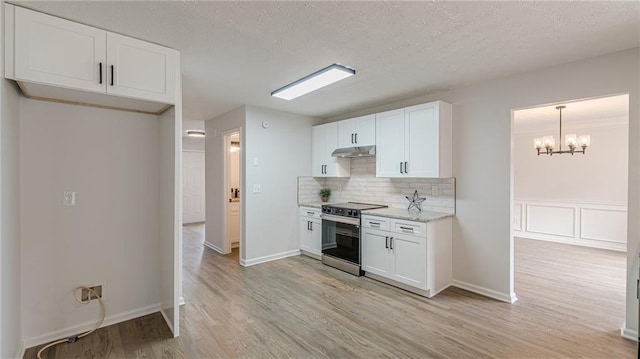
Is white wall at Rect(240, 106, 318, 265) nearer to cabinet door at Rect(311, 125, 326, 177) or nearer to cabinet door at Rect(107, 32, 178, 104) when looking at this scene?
cabinet door at Rect(311, 125, 326, 177)

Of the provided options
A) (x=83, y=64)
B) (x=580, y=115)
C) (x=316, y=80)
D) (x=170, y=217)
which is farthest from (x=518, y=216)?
(x=83, y=64)

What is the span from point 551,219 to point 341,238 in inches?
194

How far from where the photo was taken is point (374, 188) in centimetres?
473

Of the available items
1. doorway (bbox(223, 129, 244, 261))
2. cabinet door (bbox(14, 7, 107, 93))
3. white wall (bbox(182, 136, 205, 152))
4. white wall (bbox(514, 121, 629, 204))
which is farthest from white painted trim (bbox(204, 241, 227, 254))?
white wall (bbox(514, 121, 629, 204))

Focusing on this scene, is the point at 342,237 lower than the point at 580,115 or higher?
lower

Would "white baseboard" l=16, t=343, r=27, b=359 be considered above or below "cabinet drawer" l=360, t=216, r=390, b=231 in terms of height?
below

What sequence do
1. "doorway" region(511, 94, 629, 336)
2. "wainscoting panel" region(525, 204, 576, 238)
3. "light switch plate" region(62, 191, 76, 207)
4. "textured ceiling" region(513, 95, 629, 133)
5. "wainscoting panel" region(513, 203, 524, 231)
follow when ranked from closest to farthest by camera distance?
"light switch plate" region(62, 191, 76, 207) < "doorway" region(511, 94, 629, 336) < "textured ceiling" region(513, 95, 629, 133) < "wainscoting panel" region(525, 204, 576, 238) < "wainscoting panel" region(513, 203, 524, 231)

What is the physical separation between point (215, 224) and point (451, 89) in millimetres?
4473

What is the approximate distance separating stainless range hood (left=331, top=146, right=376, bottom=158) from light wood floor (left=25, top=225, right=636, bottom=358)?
5.78ft

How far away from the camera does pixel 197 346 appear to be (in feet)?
7.97

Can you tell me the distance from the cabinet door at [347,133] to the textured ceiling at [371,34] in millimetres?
1212

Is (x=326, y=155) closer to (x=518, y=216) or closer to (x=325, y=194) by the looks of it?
(x=325, y=194)

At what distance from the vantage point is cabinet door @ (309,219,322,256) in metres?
4.77

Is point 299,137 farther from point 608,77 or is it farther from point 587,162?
point 587,162
